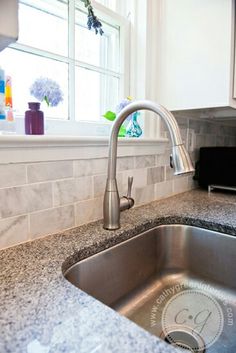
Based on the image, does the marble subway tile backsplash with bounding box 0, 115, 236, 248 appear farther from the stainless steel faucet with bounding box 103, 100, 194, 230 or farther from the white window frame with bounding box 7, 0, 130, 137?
the white window frame with bounding box 7, 0, 130, 137

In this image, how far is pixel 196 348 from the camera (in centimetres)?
64

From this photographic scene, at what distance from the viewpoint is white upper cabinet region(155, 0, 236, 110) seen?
0.97 m

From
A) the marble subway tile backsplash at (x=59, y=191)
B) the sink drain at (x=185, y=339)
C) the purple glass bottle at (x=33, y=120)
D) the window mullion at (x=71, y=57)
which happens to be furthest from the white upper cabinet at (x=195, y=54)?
the sink drain at (x=185, y=339)

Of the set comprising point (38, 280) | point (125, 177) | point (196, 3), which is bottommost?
point (38, 280)

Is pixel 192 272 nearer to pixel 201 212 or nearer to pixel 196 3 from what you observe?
pixel 201 212

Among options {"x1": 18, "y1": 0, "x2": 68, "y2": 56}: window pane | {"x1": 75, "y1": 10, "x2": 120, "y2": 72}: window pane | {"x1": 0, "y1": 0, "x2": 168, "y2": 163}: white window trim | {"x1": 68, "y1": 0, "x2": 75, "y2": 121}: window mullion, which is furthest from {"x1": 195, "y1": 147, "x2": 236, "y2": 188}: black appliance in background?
{"x1": 18, "y1": 0, "x2": 68, "y2": 56}: window pane

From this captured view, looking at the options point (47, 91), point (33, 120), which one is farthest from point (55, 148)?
point (47, 91)

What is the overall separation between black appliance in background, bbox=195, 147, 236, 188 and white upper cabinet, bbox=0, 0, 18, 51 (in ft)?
4.01

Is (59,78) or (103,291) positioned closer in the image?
(103,291)

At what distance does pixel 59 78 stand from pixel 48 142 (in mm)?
376

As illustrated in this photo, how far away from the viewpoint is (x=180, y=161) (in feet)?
1.88

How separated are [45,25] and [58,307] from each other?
0.92 m

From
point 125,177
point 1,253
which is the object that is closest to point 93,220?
point 125,177

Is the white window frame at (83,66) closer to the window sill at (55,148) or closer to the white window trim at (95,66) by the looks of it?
the white window trim at (95,66)
